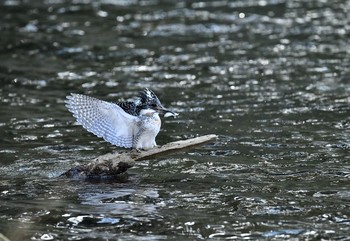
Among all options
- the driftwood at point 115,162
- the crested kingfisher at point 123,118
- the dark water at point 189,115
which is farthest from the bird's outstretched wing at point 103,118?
the dark water at point 189,115

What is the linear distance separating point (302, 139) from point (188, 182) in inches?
96.4

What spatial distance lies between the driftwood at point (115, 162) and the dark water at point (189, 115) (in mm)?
181

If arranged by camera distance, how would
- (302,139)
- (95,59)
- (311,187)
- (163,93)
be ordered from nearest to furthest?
(311,187)
(302,139)
(163,93)
(95,59)

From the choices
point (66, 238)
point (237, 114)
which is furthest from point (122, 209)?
point (237, 114)

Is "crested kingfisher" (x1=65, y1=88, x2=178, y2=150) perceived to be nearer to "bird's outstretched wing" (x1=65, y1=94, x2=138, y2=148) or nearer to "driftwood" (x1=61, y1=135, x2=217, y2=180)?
"bird's outstretched wing" (x1=65, y1=94, x2=138, y2=148)

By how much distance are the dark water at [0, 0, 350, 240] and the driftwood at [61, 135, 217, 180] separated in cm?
18

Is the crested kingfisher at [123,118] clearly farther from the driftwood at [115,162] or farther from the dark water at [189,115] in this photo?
the dark water at [189,115]

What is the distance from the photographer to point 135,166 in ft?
34.9

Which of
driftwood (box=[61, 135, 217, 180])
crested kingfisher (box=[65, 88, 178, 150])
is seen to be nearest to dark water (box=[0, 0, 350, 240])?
driftwood (box=[61, 135, 217, 180])

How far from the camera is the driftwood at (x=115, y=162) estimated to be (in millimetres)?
9570

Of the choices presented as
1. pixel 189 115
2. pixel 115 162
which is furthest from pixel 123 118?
pixel 189 115

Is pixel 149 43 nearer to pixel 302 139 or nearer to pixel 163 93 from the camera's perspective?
pixel 163 93

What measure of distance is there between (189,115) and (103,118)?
3.64 meters

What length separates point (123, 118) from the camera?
384 inches
